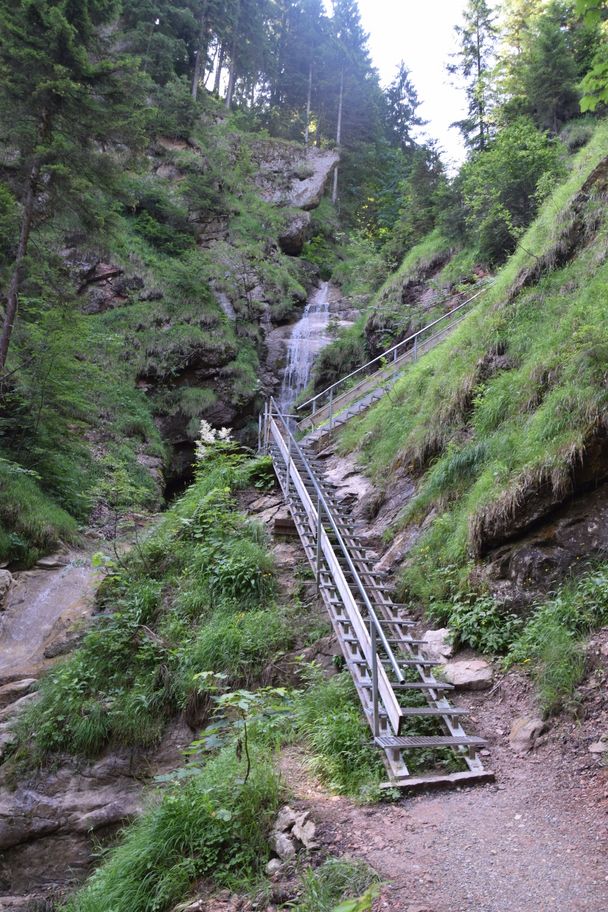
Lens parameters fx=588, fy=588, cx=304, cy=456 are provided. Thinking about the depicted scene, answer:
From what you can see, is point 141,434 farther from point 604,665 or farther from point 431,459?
point 604,665

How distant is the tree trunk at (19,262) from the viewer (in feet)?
38.3

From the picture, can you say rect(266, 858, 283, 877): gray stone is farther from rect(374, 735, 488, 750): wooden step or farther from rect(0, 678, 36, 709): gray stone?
rect(0, 678, 36, 709): gray stone

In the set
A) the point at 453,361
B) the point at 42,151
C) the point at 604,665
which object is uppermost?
the point at 42,151

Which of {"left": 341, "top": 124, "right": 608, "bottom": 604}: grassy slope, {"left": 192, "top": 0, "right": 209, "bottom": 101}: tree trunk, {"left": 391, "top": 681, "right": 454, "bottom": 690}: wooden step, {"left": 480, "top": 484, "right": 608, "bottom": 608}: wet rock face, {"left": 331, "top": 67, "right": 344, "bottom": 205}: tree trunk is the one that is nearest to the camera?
{"left": 391, "top": 681, "right": 454, "bottom": 690}: wooden step

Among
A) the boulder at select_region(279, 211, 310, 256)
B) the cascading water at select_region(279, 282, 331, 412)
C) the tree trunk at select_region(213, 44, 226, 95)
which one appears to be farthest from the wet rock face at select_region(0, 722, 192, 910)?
the tree trunk at select_region(213, 44, 226, 95)

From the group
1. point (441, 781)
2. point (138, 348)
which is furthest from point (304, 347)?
point (441, 781)

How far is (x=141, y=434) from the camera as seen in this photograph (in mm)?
→ 17594

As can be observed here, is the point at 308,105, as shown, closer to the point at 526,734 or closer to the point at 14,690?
the point at 14,690

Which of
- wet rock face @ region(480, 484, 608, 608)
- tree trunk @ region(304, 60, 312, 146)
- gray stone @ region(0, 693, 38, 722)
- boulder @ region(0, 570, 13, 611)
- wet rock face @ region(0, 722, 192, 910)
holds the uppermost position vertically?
tree trunk @ region(304, 60, 312, 146)

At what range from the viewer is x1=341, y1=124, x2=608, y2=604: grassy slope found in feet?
22.8

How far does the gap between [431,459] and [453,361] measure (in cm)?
234

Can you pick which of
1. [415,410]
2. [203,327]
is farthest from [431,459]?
[203,327]

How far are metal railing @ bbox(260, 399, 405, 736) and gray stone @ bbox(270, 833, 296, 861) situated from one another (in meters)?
1.26

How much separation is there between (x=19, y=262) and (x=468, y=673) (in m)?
11.3
